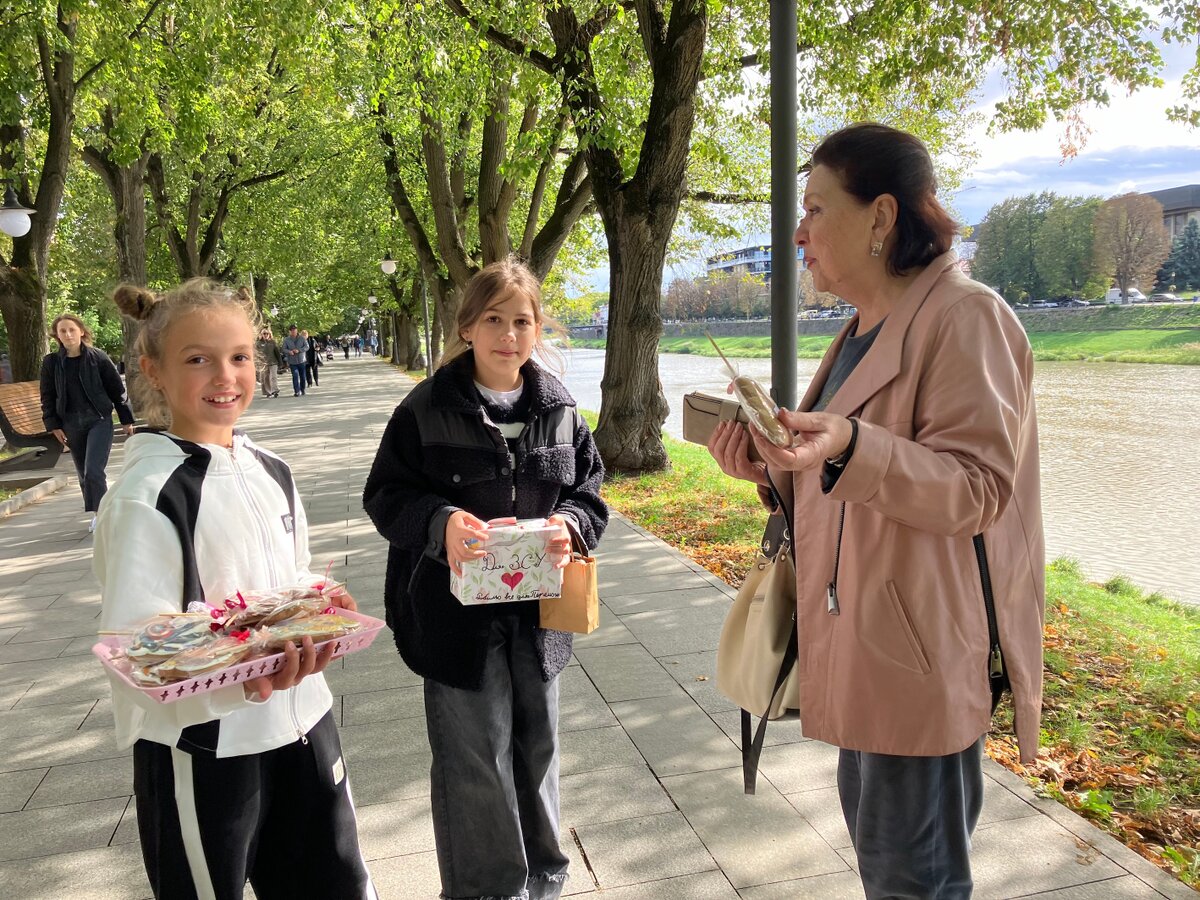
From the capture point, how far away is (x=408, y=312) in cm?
4088

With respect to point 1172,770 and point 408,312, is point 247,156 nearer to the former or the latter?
point 408,312

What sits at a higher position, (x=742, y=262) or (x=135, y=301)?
(x=742, y=262)

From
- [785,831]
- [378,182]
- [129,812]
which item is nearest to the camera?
[785,831]

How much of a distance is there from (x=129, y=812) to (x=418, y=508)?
2.07 meters

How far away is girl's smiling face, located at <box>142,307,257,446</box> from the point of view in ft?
6.42

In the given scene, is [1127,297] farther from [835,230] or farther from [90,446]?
[835,230]

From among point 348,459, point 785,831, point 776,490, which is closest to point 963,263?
point 776,490

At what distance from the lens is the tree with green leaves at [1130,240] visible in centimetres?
4338

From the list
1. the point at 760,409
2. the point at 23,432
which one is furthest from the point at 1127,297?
the point at 760,409

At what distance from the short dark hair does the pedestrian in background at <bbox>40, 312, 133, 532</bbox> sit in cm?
843

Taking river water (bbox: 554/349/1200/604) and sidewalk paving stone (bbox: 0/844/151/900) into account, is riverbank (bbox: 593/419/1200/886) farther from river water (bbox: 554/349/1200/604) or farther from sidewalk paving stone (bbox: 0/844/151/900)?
sidewalk paving stone (bbox: 0/844/151/900)

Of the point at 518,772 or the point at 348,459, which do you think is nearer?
the point at 518,772

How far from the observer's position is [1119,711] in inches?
161

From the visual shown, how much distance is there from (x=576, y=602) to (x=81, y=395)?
26.1 ft
